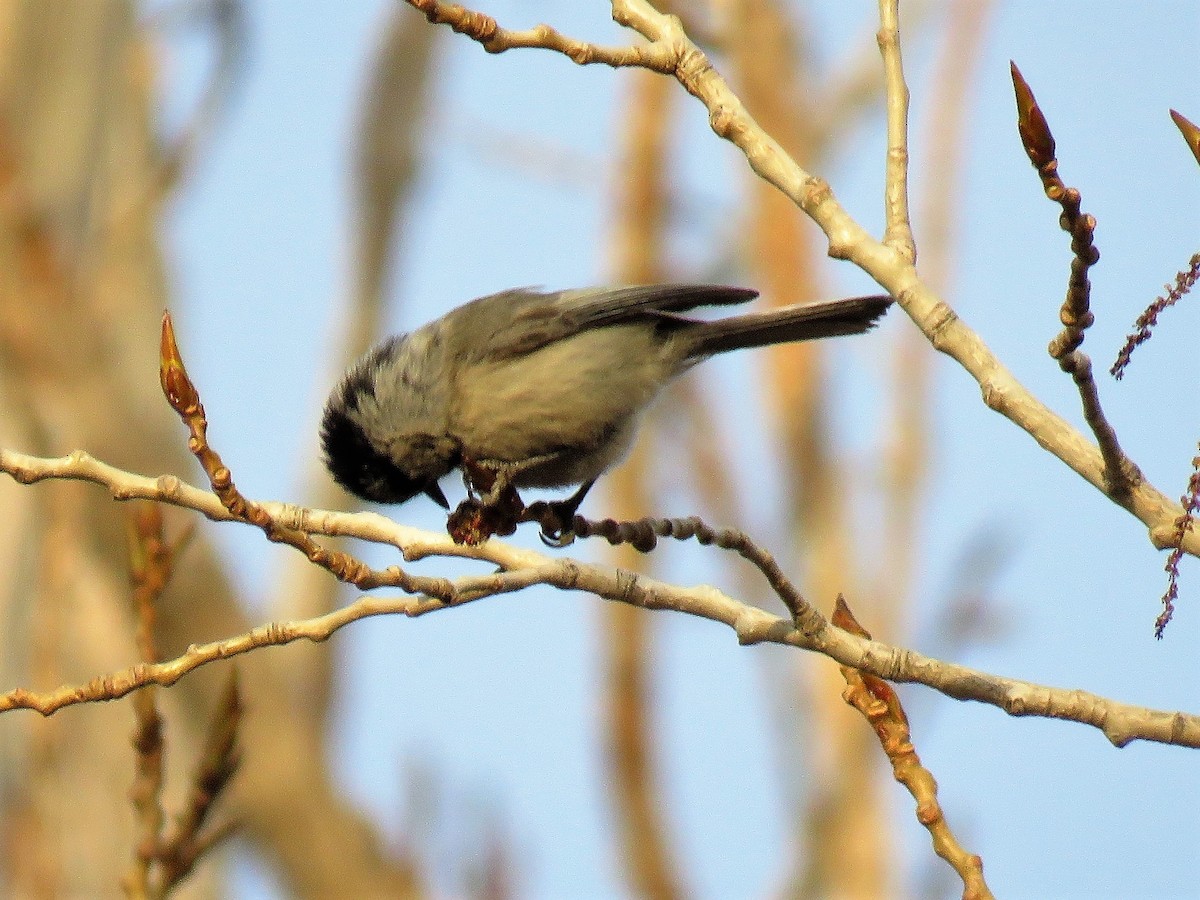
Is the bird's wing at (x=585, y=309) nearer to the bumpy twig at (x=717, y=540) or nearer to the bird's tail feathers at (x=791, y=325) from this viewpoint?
the bird's tail feathers at (x=791, y=325)

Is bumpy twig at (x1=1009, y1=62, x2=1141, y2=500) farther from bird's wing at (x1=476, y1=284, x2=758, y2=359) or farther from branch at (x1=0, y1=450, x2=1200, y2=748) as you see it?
bird's wing at (x1=476, y1=284, x2=758, y2=359)

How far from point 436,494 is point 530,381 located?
50 centimetres

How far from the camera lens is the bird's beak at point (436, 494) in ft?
13.3

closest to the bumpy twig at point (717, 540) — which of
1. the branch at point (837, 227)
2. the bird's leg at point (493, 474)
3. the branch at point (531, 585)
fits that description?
the branch at point (531, 585)

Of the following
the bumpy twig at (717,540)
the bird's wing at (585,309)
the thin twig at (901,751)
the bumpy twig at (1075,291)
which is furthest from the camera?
the bird's wing at (585,309)

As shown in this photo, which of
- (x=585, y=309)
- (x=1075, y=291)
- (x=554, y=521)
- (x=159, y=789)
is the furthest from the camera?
(x=585, y=309)

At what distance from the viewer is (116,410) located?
6.10m

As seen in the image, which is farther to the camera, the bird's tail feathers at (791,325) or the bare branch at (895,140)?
the bird's tail feathers at (791,325)

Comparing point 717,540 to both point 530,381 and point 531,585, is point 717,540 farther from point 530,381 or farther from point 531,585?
point 530,381

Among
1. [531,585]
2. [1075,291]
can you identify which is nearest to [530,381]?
[531,585]

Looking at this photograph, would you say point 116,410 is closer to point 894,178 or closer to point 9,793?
point 9,793

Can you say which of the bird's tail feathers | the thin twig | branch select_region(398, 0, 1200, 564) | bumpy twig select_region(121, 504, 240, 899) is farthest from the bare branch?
bumpy twig select_region(121, 504, 240, 899)

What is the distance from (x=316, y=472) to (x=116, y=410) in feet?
13.2

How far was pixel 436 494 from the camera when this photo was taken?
13.5ft
